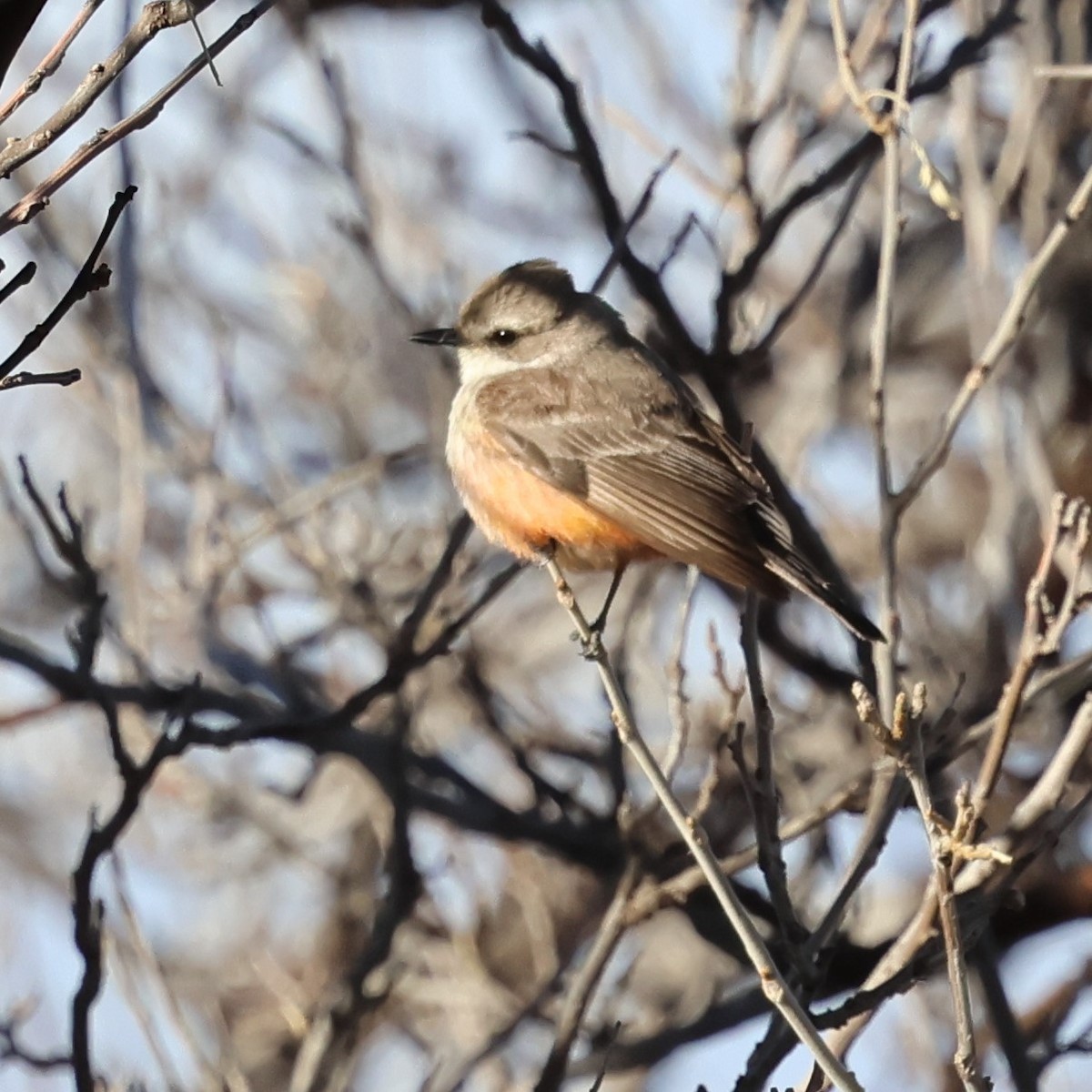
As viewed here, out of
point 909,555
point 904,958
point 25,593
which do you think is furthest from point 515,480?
point 25,593

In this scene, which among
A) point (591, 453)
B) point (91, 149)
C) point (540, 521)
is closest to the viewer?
point (91, 149)

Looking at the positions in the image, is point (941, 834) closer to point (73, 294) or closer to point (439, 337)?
point (73, 294)

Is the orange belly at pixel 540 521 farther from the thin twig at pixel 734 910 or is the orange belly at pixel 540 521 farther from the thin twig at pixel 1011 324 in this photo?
the thin twig at pixel 734 910

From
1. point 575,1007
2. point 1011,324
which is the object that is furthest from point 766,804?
point 1011,324

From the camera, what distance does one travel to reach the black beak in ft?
19.4

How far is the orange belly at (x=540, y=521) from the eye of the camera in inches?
215

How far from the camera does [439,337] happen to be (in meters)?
6.02

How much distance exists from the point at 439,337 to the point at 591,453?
2.20 ft

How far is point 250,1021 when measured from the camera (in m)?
8.06

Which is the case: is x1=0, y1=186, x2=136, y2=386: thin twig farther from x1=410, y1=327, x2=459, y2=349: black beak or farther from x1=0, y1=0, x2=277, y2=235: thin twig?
x1=410, y1=327, x2=459, y2=349: black beak

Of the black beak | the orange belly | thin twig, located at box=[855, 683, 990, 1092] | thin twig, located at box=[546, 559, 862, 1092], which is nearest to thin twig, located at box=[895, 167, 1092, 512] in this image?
the orange belly

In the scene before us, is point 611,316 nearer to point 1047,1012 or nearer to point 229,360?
point 229,360

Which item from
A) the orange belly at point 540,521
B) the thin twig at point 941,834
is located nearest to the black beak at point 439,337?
the orange belly at point 540,521

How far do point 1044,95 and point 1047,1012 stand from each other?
3394 mm
